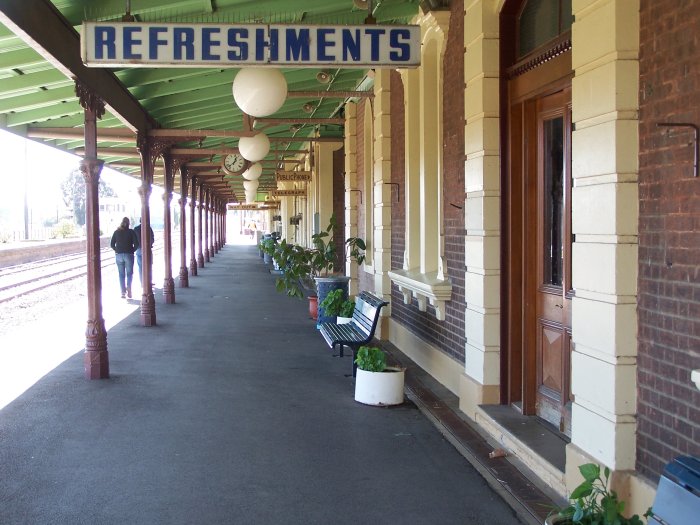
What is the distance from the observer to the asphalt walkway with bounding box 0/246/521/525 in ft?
13.8

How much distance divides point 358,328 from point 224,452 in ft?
10.2

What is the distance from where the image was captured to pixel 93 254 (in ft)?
26.0

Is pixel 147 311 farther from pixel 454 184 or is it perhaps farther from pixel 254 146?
pixel 454 184

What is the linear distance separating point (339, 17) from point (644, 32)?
5.23 metres

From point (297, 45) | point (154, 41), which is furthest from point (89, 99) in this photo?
point (297, 45)

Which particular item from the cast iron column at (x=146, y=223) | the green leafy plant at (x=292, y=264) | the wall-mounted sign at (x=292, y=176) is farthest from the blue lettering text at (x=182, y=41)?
the wall-mounted sign at (x=292, y=176)

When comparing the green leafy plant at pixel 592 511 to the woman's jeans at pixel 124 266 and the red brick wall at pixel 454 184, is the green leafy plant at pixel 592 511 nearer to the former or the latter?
the red brick wall at pixel 454 184

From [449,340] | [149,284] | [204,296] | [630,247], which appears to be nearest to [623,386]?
[630,247]

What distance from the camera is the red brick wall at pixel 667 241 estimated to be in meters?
3.20

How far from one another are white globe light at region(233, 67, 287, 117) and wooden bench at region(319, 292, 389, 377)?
237cm

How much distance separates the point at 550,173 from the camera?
17.7ft

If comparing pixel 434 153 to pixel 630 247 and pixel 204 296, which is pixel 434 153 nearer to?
pixel 630 247

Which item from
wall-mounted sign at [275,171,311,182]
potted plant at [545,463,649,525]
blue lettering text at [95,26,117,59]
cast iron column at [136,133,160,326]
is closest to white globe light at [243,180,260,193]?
wall-mounted sign at [275,171,311,182]

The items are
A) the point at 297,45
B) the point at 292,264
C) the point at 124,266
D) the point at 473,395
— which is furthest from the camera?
the point at 124,266
